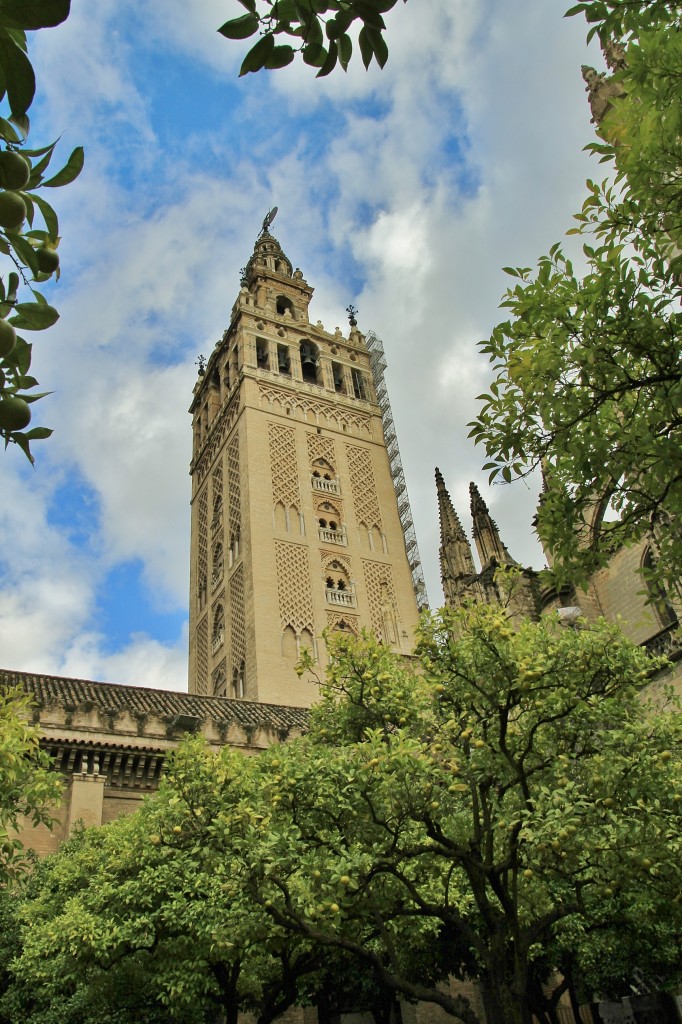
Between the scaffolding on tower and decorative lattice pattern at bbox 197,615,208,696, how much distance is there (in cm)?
1097

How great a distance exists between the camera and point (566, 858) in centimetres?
693

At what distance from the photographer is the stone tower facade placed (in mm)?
29609

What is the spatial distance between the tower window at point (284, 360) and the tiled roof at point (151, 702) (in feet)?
64.2

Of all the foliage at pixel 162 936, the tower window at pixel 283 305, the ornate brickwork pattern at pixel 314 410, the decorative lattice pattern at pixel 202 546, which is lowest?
the foliage at pixel 162 936

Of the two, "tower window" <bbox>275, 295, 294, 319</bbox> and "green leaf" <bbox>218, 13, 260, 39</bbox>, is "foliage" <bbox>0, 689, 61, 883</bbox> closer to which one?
"green leaf" <bbox>218, 13, 260, 39</bbox>

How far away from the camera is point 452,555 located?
27.2 metres

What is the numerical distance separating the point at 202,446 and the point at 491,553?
20.9 metres

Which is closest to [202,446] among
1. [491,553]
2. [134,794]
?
[491,553]

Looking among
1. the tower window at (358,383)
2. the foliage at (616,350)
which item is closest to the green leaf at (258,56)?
the foliage at (616,350)

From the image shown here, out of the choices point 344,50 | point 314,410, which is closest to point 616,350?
point 344,50

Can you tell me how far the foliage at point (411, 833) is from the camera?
23.3ft

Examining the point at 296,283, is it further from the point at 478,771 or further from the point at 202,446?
the point at 478,771

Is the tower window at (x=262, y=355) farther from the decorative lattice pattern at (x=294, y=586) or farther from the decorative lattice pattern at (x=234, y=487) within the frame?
the decorative lattice pattern at (x=294, y=586)

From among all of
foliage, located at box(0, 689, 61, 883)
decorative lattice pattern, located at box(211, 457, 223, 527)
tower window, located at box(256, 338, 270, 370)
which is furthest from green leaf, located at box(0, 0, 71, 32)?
tower window, located at box(256, 338, 270, 370)
